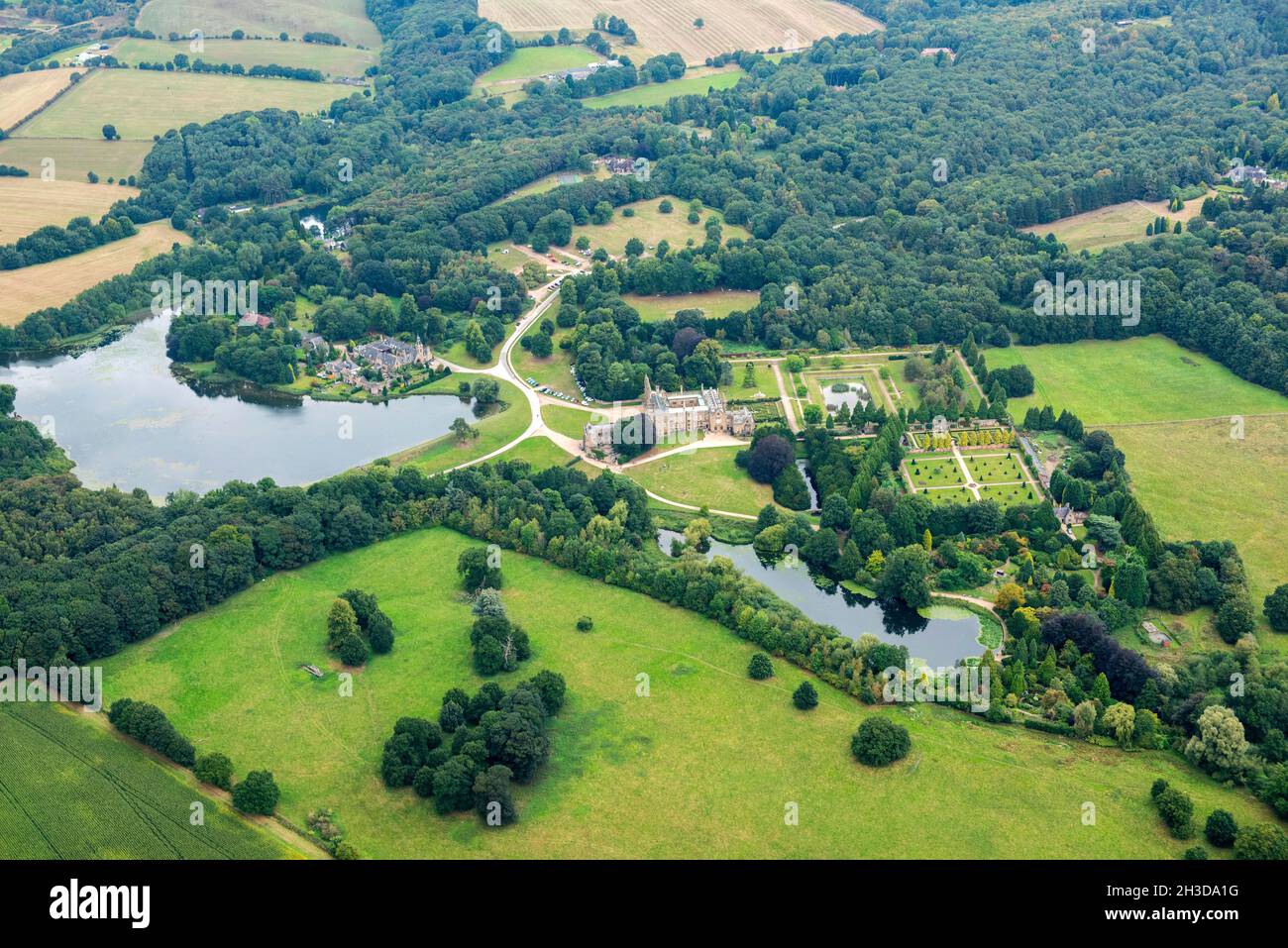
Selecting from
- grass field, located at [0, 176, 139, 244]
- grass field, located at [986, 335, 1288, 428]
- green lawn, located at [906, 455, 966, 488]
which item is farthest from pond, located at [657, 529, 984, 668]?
grass field, located at [0, 176, 139, 244]

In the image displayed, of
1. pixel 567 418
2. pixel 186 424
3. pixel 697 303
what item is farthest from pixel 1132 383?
pixel 186 424

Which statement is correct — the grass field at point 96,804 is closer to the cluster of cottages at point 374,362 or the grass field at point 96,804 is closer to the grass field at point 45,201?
the cluster of cottages at point 374,362

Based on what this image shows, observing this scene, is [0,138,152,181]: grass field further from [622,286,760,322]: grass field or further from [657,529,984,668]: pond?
[657,529,984,668]: pond

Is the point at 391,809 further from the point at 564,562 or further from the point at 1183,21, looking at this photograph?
the point at 1183,21

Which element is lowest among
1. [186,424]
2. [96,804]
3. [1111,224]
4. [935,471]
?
[96,804]

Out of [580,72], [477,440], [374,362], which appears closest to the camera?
[477,440]

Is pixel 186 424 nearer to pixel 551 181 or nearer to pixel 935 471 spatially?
pixel 551 181
